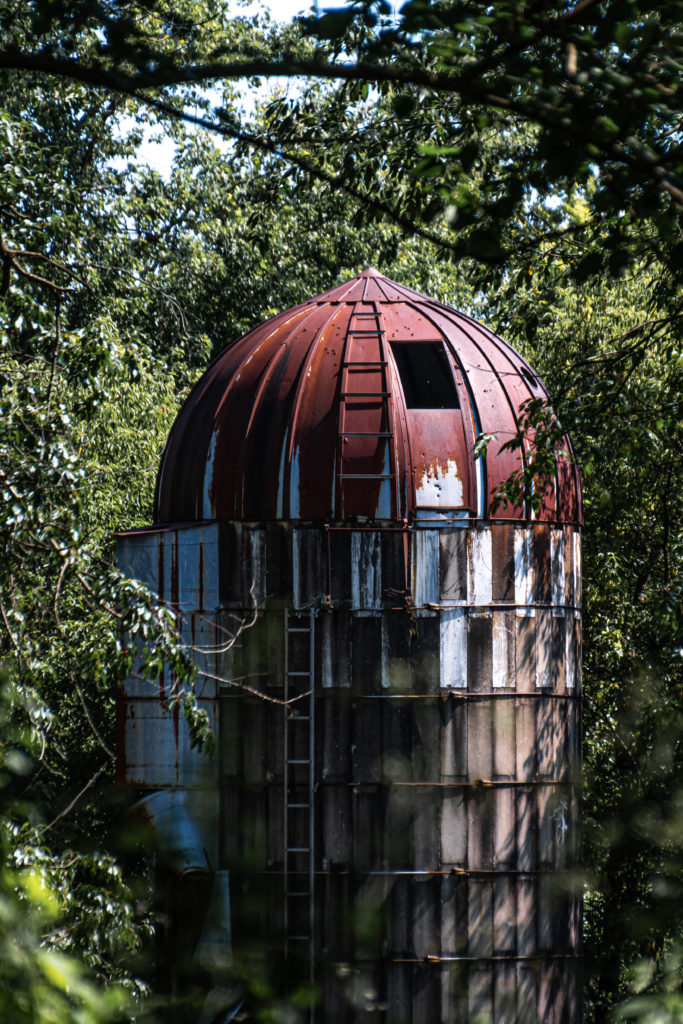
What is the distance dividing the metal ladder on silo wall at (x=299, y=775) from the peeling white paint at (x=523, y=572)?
2.22m

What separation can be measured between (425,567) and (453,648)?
2.83ft

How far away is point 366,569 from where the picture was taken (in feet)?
39.3

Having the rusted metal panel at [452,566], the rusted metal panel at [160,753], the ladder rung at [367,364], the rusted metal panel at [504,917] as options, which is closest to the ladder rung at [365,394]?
→ the ladder rung at [367,364]

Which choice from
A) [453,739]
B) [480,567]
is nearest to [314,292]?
[480,567]

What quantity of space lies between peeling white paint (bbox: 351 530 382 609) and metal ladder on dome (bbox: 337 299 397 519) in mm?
256

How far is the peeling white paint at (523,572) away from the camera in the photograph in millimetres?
12478

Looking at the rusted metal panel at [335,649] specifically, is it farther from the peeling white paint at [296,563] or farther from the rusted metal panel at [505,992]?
the rusted metal panel at [505,992]

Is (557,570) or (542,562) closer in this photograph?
(542,562)

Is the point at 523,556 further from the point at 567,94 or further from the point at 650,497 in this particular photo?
the point at 567,94

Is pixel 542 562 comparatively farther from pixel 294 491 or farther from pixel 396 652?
pixel 294 491

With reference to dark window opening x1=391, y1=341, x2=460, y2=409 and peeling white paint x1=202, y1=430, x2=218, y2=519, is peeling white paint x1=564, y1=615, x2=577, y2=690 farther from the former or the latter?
peeling white paint x1=202, y1=430, x2=218, y2=519

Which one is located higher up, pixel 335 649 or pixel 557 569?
pixel 557 569

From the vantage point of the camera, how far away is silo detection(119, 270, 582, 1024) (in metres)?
11.6

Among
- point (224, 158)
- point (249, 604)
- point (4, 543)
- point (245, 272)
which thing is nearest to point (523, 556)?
point (249, 604)
